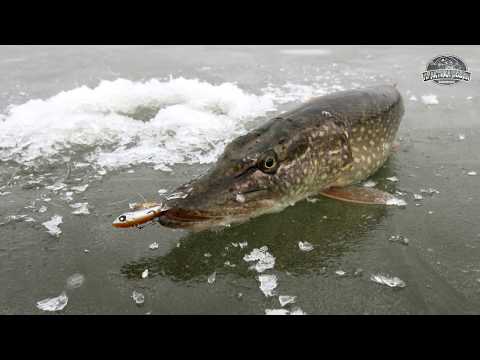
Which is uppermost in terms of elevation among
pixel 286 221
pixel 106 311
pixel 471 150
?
pixel 471 150

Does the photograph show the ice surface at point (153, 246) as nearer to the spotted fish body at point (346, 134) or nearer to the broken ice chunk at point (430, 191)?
the spotted fish body at point (346, 134)

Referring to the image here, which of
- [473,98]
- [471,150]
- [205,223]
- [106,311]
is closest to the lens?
[106,311]

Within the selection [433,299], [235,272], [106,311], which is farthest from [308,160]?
[106,311]

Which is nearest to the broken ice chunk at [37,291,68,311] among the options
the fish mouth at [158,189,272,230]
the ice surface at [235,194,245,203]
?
the fish mouth at [158,189,272,230]

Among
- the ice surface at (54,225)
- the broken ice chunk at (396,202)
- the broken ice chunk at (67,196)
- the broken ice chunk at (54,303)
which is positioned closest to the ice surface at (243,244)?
the broken ice chunk at (54,303)

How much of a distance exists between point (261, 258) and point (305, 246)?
1.25ft

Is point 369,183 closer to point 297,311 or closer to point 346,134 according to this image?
point 346,134

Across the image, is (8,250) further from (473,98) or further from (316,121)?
(473,98)

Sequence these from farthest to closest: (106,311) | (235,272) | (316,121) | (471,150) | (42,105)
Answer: (42,105) → (471,150) → (316,121) → (235,272) → (106,311)

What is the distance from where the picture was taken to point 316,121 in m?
3.74

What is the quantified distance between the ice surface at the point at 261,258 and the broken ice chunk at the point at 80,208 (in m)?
1.55

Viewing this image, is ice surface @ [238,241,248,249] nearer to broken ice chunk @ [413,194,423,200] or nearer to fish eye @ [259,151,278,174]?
fish eye @ [259,151,278,174]

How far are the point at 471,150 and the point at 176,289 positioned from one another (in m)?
3.95

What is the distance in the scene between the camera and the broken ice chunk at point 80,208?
3.52 m
